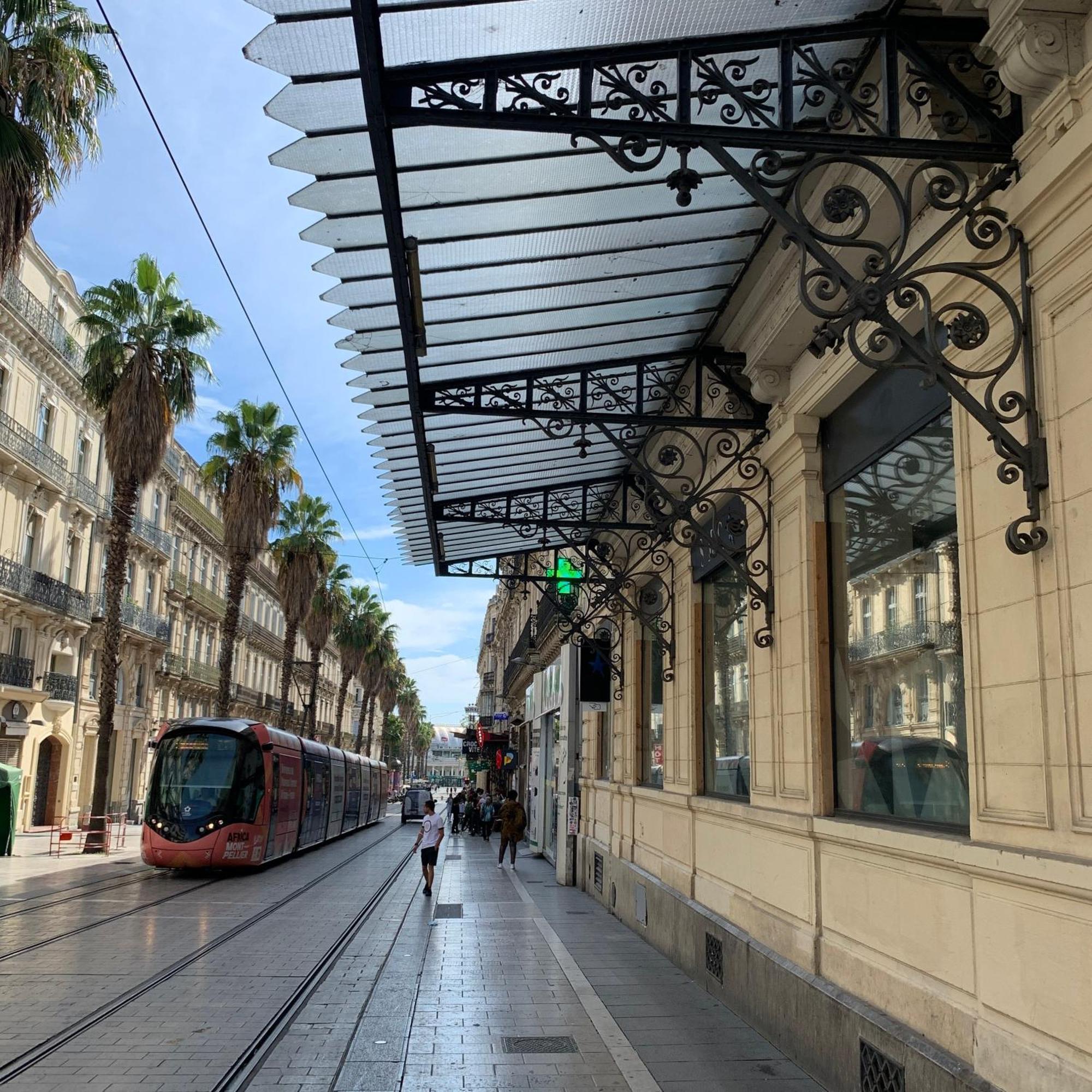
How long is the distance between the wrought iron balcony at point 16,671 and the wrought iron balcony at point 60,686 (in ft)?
4.21

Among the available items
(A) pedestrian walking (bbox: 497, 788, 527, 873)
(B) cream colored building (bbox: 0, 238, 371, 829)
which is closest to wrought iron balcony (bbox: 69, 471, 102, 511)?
(B) cream colored building (bbox: 0, 238, 371, 829)

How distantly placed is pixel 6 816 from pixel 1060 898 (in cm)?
2375

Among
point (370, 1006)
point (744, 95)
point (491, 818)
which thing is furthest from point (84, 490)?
point (744, 95)

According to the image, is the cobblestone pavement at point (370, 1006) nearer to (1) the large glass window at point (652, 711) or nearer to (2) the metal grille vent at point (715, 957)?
(2) the metal grille vent at point (715, 957)

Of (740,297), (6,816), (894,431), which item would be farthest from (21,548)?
(894,431)

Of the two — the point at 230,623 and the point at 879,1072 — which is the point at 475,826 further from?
the point at 879,1072

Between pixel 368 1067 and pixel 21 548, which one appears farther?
pixel 21 548

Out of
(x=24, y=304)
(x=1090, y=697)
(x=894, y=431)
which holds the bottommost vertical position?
(x=1090, y=697)

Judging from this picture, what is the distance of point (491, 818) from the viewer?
35.6 m

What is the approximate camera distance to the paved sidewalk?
6.70 m

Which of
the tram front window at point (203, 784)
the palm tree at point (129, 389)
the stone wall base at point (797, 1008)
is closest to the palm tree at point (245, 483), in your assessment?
the palm tree at point (129, 389)

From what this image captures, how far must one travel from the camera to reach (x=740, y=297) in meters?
8.95

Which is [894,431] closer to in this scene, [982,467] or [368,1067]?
[982,467]

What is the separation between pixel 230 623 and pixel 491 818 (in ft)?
36.1
